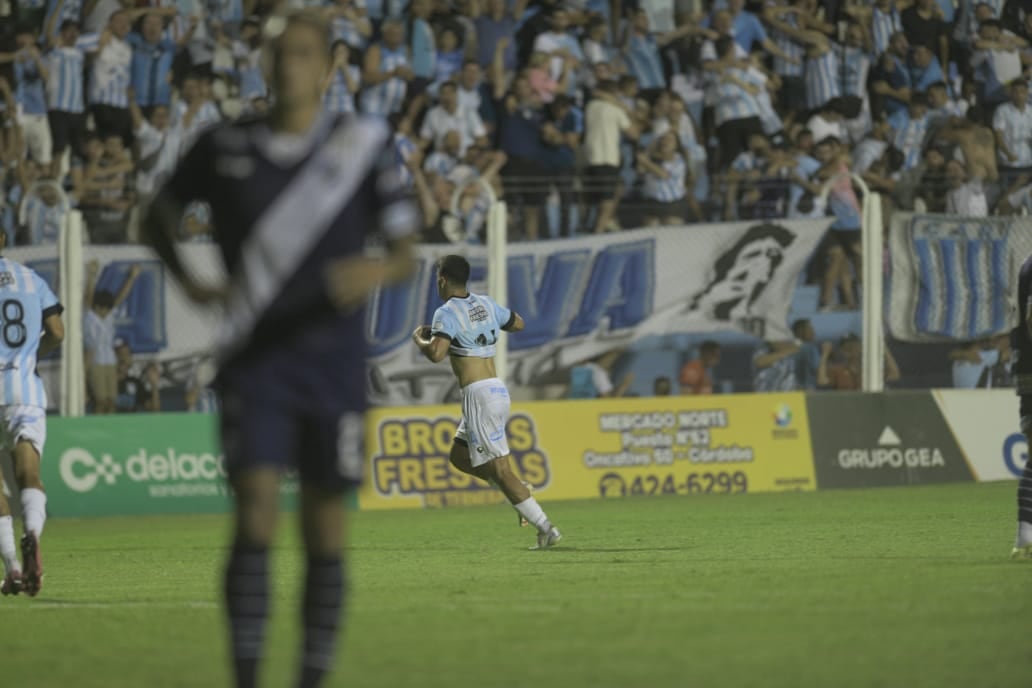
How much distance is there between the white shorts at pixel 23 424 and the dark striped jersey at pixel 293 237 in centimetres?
532

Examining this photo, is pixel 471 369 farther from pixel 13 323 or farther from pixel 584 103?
pixel 584 103

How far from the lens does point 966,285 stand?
2153 centimetres

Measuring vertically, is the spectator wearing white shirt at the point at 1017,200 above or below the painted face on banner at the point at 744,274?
above

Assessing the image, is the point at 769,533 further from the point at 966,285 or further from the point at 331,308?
the point at 331,308

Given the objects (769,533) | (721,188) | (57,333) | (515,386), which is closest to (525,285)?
(515,386)

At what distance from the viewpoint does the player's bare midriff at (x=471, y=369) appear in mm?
14656

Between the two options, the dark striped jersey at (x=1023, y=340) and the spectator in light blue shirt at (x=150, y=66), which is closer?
the dark striped jersey at (x=1023, y=340)

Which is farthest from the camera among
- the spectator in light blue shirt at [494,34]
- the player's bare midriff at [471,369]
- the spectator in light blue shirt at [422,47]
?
the spectator in light blue shirt at [494,34]

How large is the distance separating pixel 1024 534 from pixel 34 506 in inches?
249

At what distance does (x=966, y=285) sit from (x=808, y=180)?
7.61 ft

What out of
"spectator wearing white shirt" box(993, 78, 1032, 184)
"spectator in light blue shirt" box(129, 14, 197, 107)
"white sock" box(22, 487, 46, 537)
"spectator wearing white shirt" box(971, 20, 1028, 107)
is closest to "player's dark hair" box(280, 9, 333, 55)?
"white sock" box(22, 487, 46, 537)

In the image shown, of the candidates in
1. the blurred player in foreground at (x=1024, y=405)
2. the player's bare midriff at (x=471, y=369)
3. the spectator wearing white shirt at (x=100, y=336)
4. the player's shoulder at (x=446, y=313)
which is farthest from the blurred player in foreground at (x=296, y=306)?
the spectator wearing white shirt at (x=100, y=336)

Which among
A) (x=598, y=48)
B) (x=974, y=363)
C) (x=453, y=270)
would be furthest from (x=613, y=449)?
(x=453, y=270)

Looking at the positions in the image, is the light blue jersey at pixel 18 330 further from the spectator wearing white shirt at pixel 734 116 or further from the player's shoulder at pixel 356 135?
the spectator wearing white shirt at pixel 734 116
